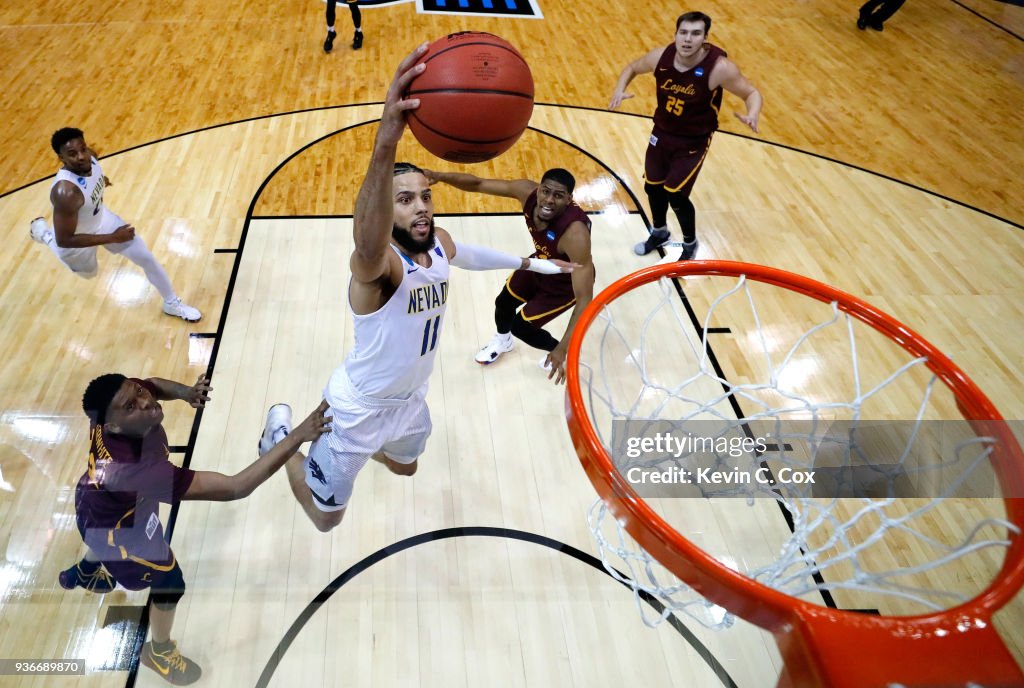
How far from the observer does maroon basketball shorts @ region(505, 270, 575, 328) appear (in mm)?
3973

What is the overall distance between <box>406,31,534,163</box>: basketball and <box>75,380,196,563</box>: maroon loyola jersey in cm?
148

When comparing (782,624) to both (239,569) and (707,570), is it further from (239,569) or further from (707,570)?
(239,569)

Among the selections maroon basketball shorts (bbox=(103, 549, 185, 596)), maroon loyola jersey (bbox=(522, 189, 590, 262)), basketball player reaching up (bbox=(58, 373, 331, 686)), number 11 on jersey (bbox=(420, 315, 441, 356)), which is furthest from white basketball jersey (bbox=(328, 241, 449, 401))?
maroon loyola jersey (bbox=(522, 189, 590, 262))

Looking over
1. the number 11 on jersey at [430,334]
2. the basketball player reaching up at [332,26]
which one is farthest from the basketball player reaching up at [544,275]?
the basketball player reaching up at [332,26]

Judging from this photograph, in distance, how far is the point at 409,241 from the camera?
2605 mm

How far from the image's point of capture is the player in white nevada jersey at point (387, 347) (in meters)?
2.51

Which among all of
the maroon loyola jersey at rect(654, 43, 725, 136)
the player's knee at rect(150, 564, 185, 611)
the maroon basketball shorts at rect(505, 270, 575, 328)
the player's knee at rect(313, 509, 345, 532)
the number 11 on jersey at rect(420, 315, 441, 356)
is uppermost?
the maroon loyola jersey at rect(654, 43, 725, 136)

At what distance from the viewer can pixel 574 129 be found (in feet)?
22.3

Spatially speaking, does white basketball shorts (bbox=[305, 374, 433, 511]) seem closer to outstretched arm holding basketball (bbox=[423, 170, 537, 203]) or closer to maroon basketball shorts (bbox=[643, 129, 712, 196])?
outstretched arm holding basketball (bbox=[423, 170, 537, 203])

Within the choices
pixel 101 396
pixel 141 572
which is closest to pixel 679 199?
pixel 101 396

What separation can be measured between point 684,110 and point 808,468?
253 centimetres

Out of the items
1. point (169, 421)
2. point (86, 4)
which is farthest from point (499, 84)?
point (86, 4)

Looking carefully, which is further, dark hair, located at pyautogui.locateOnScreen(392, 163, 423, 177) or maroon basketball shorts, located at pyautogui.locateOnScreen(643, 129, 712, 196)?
maroon basketball shorts, located at pyautogui.locateOnScreen(643, 129, 712, 196)

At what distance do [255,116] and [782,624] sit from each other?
21.7ft
